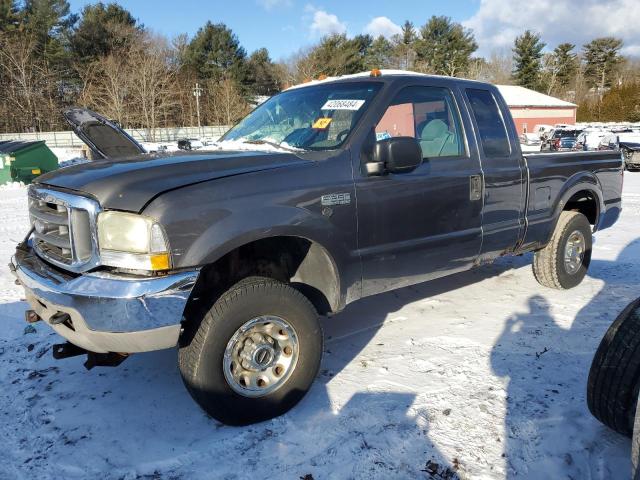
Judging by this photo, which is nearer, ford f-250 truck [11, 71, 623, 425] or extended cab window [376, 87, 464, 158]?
ford f-250 truck [11, 71, 623, 425]

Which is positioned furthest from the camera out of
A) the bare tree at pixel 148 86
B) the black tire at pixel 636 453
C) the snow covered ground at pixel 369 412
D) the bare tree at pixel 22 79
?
the bare tree at pixel 22 79

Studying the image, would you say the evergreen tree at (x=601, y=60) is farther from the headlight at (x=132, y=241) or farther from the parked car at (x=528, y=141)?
the headlight at (x=132, y=241)

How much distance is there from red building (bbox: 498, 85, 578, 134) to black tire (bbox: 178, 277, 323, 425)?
48541mm

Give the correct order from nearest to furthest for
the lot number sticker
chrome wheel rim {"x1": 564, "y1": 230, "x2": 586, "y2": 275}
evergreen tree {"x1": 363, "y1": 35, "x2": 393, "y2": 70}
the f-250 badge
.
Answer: the f-250 badge, the lot number sticker, chrome wheel rim {"x1": 564, "y1": 230, "x2": 586, "y2": 275}, evergreen tree {"x1": 363, "y1": 35, "x2": 393, "y2": 70}

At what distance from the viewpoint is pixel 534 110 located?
4900 centimetres

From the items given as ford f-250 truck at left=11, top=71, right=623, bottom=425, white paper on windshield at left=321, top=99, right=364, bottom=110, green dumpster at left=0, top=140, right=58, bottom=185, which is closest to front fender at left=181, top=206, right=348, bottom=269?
ford f-250 truck at left=11, top=71, right=623, bottom=425

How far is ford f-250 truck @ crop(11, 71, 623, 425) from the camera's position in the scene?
2.52 m

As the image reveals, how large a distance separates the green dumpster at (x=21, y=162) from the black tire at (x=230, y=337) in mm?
15122

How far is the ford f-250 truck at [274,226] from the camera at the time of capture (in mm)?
2516

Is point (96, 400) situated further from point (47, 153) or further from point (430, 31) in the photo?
point (430, 31)

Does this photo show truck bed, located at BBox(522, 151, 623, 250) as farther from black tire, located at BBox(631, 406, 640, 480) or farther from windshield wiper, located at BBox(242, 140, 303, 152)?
black tire, located at BBox(631, 406, 640, 480)

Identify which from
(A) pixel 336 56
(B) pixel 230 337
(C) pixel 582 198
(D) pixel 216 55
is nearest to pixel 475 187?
(C) pixel 582 198

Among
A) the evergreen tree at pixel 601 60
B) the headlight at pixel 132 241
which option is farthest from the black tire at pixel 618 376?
the evergreen tree at pixel 601 60

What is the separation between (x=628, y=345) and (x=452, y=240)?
4.83ft
